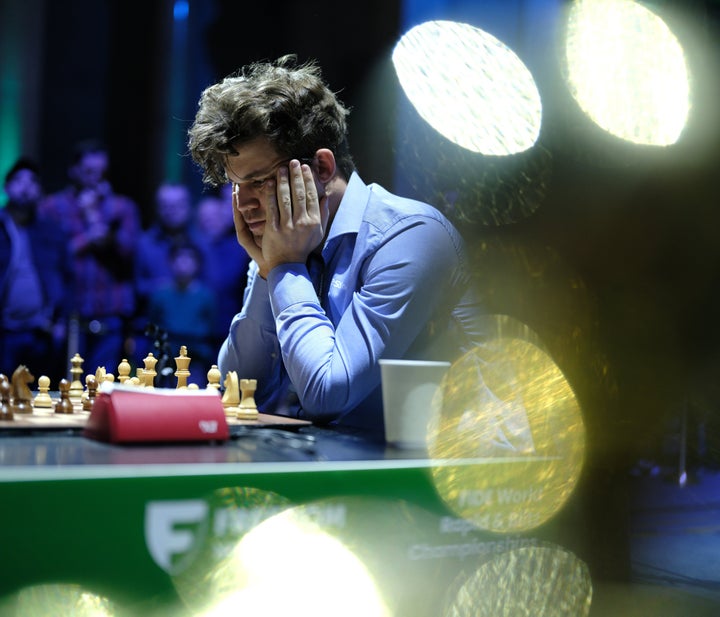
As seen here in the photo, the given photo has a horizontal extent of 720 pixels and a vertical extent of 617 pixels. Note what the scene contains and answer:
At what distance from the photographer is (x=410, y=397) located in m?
1.26

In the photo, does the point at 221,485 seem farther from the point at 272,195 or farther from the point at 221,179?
the point at 221,179

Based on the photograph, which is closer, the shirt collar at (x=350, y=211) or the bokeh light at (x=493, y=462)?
the bokeh light at (x=493, y=462)

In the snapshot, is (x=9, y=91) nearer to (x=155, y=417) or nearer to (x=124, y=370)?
(x=124, y=370)

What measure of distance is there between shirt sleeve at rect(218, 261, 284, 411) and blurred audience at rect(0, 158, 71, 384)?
2859 mm

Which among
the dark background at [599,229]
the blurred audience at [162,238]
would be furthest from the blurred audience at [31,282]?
the dark background at [599,229]

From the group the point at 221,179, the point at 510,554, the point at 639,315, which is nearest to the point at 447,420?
the point at 510,554

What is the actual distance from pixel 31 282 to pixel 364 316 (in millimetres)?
3750

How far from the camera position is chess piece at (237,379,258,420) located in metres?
1.52

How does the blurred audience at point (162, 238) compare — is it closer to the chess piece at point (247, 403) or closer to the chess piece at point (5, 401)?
the chess piece at point (247, 403)

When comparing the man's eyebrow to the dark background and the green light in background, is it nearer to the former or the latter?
the dark background

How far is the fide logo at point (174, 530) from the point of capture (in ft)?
2.85

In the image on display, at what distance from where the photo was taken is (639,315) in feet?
8.66

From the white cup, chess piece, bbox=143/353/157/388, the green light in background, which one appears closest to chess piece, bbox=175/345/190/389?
chess piece, bbox=143/353/157/388

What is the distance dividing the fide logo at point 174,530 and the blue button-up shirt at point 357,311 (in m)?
0.70
